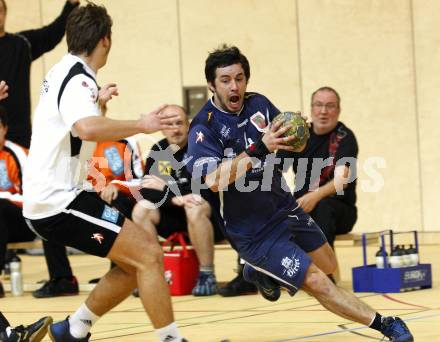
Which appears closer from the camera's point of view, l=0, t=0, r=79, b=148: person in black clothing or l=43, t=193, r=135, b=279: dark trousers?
l=43, t=193, r=135, b=279: dark trousers

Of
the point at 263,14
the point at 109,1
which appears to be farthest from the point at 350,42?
the point at 109,1

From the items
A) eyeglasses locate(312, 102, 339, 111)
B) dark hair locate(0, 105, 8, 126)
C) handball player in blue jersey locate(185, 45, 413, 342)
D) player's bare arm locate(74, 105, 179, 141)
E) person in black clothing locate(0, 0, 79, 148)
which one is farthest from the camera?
person in black clothing locate(0, 0, 79, 148)

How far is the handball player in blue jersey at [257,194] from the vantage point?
5.17m

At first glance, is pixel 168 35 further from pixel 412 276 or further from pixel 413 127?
pixel 412 276

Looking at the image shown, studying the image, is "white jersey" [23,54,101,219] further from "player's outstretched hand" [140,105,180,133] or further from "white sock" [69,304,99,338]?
"white sock" [69,304,99,338]

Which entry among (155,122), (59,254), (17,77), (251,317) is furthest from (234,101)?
(17,77)

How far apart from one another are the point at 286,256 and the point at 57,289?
349 cm

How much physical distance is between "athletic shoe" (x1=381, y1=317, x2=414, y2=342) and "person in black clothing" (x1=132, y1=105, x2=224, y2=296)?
2.89 metres

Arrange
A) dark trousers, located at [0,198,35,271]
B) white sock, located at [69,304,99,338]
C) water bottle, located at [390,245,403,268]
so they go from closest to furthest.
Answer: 1. white sock, located at [69,304,99,338]
2. water bottle, located at [390,245,403,268]
3. dark trousers, located at [0,198,35,271]

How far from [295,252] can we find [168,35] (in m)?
8.08

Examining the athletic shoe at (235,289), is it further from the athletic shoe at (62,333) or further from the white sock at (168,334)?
the white sock at (168,334)

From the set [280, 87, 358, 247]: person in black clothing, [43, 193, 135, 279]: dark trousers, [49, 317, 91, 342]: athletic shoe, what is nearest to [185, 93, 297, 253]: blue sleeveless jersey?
[49, 317, 91, 342]: athletic shoe

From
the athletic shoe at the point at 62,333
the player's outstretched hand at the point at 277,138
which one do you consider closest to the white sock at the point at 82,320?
the athletic shoe at the point at 62,333

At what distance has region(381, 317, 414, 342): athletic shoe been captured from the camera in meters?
5.05
